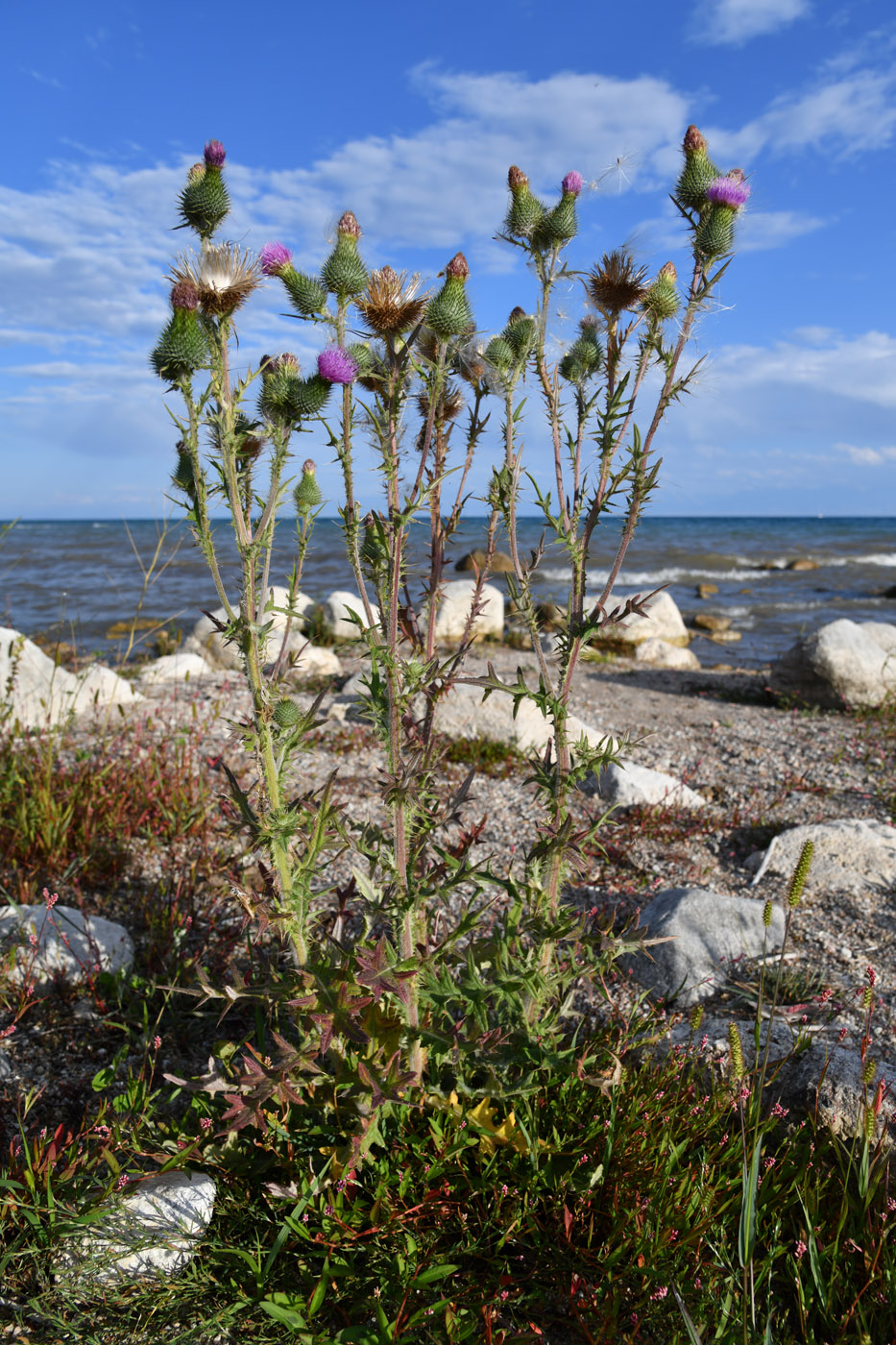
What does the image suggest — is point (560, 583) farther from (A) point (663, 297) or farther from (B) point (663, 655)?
(A) point (663, 297)

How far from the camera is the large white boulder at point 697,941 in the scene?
3232mm

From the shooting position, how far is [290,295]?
6.66ft

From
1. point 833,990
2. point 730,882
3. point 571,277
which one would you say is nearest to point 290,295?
point 571,277

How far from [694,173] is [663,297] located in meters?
0.36

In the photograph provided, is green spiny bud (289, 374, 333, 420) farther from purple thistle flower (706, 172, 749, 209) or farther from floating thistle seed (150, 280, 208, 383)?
purple thistle flower (706, 172, 749, 209)

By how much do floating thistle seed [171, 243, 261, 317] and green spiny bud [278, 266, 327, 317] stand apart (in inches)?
4.7

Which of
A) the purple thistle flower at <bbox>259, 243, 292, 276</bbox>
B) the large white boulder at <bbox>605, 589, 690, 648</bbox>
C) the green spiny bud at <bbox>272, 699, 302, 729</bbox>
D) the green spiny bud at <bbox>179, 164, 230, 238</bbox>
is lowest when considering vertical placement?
the large white boulder at <bbox>605, 589, 690, 648</bbox>

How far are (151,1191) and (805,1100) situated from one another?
189 cm

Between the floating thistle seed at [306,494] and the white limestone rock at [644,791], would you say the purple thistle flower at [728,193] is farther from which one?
the white limestone rock at [644,791]

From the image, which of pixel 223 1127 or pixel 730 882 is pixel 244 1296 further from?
pixel 730 882

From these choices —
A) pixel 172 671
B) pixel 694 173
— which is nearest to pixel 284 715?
pixel 694 173

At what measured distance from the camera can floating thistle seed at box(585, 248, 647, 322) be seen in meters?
2.05

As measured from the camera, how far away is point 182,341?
70.9 inches

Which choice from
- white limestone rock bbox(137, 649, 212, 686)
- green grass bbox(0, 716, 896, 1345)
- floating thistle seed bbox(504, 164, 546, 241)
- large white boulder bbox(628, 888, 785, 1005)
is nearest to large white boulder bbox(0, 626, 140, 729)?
white limestone rock bbox(137, 649, 212, 686)
